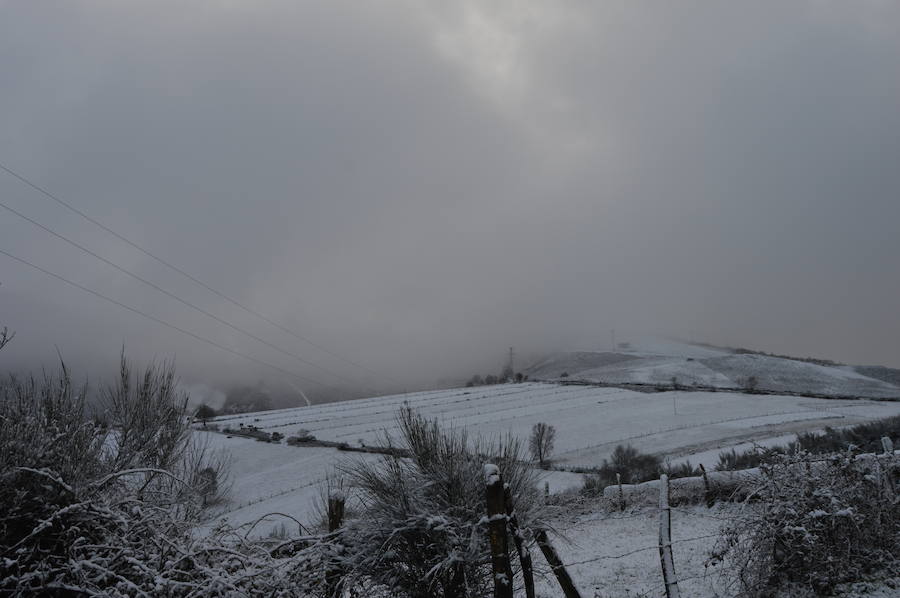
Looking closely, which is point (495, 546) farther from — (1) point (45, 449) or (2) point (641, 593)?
(2) point (641, 593)

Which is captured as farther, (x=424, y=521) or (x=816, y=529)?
(x=816, y=529)

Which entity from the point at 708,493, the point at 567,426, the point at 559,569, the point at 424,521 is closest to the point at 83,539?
the point at 424,521

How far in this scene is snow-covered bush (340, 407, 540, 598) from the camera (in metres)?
5.50

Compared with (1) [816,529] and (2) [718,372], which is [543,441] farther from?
(2) [718,372]

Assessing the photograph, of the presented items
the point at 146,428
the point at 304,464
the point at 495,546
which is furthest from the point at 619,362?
the point at 495,546

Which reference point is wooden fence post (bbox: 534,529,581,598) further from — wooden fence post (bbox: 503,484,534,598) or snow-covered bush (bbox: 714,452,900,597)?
snow-covered bush (bbox: 714,452,900,597)

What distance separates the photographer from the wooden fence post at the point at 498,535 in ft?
15.1

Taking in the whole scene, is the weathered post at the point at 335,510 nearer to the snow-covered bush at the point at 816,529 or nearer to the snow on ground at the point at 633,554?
the snow on ground at the point at 633,554

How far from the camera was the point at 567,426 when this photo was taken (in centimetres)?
5103

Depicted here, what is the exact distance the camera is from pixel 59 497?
4.79 metres

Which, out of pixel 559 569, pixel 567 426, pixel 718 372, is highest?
pixel 718 372

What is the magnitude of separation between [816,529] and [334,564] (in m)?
6.81

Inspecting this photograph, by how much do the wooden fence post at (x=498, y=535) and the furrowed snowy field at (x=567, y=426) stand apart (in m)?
21.9

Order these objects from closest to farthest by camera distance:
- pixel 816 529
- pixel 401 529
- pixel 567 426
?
1. pixel 401 529
2. pixel 816 529
3. pixel 567 426
